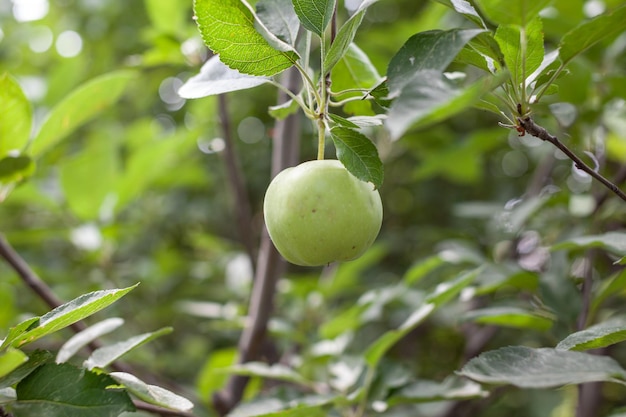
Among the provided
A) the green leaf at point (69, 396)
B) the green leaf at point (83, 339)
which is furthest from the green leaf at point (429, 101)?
the green leaf at point (83, 339)

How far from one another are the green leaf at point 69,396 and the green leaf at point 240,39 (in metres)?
0.34

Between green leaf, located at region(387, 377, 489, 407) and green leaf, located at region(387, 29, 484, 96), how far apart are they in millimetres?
508

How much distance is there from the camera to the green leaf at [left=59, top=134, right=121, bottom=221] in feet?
5.14

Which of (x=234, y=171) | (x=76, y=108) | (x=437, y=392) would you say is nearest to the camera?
(x=437, y=392)

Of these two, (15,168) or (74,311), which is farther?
(15,168)

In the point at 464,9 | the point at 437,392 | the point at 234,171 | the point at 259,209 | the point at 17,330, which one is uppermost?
the point at 464,9

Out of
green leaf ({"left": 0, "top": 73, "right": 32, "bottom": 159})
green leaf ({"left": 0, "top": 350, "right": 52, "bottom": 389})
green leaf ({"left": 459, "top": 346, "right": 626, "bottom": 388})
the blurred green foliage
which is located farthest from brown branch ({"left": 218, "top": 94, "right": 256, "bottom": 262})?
green leaf ({"left": 459, "top": 346, "right": 626, "bottom": 388})

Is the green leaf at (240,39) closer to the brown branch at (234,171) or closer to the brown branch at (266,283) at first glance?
the brown branch at (266,283)

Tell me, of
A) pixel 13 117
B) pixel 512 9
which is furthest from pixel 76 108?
pixel 512 9

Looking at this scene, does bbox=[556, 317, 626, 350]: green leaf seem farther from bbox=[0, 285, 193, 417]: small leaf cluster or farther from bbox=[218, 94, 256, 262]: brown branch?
bbox=[218, 94, 256, 262]: brown branch

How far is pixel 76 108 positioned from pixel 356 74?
1.92 feet

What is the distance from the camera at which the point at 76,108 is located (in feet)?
3.60

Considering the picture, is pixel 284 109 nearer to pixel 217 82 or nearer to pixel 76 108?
pixel 217 82

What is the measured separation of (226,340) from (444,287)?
145 cm
